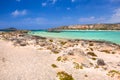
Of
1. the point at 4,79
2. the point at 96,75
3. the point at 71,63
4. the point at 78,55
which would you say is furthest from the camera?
the point at 78,55

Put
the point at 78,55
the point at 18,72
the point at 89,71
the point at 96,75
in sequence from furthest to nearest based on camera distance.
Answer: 1. the point at 78,55
2. the point at 89,71
3. the point at 96,75
4. the point at 18,72

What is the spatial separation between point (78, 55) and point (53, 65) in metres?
5.06

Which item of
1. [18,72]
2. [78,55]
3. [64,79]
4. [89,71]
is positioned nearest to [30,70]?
[18,72]

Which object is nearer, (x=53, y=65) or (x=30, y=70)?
(x=30, y=70)

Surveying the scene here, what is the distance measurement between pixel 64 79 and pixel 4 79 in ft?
18.5

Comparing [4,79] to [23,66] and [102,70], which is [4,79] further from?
[102,70]

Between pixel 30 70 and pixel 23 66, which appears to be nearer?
pixel 30 70

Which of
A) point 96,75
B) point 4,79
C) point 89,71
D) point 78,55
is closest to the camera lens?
point 4,79

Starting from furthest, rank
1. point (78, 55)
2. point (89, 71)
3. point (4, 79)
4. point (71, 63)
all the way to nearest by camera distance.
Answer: point (78, 55), point (71, 63), point (89, 71), point (4, 79)

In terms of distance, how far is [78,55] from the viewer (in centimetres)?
2534

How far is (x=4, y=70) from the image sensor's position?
18672mm

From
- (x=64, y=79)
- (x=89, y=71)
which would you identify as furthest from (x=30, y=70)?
(x=89, y=71)

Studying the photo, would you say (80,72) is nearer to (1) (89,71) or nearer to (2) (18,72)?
(1) (89,71)

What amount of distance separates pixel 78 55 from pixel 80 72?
18.3ft
